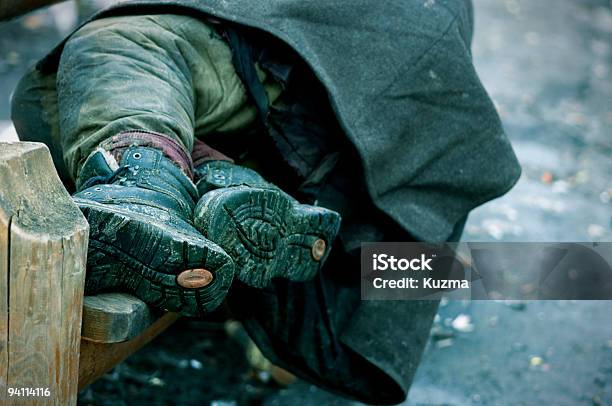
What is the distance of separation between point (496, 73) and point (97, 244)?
16.3 feet

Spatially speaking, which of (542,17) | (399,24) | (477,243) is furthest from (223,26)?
(542,17)

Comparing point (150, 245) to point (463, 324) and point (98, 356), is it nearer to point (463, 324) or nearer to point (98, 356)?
point (98, 356)

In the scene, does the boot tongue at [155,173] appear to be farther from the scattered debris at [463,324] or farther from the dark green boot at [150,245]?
the scattered debris at [463,324]

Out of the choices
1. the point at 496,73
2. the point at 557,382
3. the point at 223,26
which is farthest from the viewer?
the point at 496,73

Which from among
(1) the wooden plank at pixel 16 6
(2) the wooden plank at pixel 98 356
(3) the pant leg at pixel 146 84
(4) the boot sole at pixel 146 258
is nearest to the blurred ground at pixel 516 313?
(1) the wooden plank at pixel 16 6

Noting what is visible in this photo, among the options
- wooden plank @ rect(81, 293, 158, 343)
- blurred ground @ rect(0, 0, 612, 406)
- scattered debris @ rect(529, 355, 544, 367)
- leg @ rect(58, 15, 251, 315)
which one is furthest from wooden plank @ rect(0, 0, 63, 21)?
scattered debris @ rect(529, 355, 544, 367)

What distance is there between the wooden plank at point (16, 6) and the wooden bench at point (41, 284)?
1.13 meters

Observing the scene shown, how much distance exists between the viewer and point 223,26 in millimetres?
2113

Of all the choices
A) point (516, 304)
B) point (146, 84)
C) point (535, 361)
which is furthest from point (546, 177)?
point (146, 84)

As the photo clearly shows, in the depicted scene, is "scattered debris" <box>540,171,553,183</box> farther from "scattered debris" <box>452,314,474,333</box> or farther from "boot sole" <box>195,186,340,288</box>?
"boot sole" <box>195,186,340,288</box>

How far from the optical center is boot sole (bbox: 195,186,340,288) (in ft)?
5.20

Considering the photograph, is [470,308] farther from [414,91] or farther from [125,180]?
[125,180]

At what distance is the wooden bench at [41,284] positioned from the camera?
1.23 metres

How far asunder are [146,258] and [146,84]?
1.80 ft
